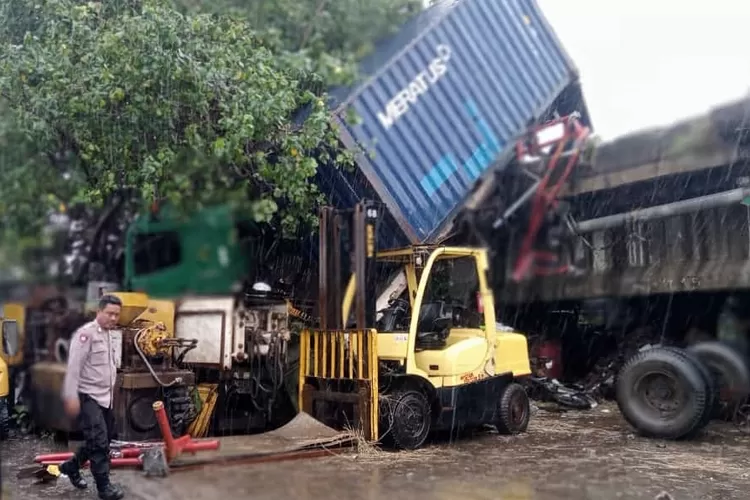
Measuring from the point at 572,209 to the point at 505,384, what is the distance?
2770 millimetres

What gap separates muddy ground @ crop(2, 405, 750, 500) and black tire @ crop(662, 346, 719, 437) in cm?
22

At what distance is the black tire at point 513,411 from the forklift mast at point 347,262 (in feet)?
5.64

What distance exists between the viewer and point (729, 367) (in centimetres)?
761

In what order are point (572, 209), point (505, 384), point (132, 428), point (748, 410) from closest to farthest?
point (132, 428)
point (505, 384)
point (748, 410)
point (572, 209)

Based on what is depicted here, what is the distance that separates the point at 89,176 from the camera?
767cm

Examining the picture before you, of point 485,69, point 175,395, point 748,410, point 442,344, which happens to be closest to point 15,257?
point 175,395

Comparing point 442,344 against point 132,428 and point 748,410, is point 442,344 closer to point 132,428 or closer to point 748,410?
point 132,428

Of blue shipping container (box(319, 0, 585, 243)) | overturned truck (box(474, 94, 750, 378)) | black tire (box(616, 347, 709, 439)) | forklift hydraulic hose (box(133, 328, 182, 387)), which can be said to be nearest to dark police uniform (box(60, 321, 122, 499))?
forklift hydraulic hose (box(133, 328, 182, 387))

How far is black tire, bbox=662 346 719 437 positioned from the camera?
6.94m

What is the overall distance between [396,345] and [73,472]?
2745mm

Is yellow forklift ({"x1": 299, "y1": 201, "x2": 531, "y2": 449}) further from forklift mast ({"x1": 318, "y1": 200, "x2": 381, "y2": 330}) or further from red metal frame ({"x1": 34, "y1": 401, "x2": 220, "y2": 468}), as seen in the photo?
red metal frame ({"x1": 34, "y1": 401, "x2": 220, "y2": 468})

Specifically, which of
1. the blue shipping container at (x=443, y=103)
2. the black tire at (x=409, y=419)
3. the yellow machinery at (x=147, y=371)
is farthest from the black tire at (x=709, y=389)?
the yellow machinery at (x=147, y=371)

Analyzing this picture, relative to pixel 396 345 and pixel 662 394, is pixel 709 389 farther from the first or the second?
pixel 396 345

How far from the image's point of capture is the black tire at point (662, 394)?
22.7 feet
